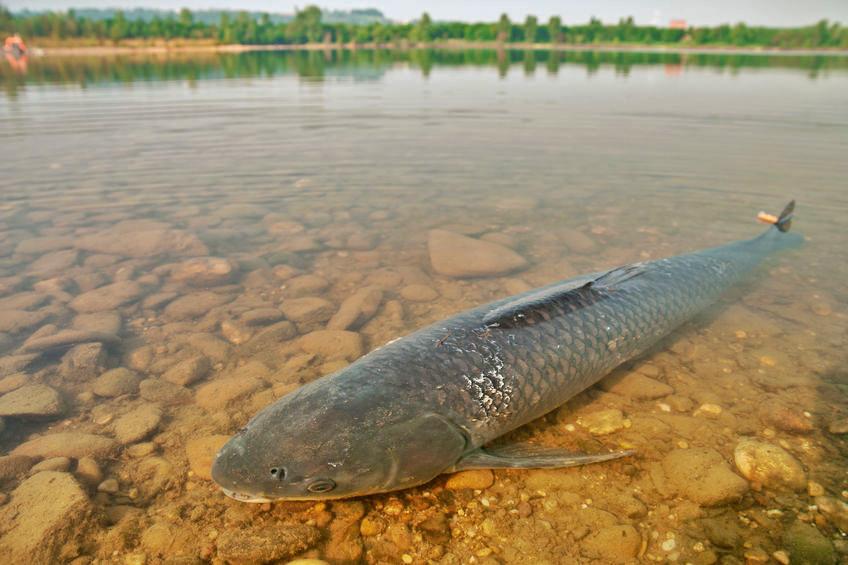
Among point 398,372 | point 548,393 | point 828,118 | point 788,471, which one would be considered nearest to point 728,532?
point 788,471

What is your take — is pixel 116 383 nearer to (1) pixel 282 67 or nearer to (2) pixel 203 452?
(2) pixel 203 452

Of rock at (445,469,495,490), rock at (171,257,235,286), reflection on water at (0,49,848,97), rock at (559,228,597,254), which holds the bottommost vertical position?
rock at (445,469,495,490)

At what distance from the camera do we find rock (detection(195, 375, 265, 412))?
427 centimetres

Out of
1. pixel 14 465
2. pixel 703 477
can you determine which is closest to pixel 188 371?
pixel 14 465

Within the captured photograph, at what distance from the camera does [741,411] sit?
13.8 ft

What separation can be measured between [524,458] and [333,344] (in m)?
2.37

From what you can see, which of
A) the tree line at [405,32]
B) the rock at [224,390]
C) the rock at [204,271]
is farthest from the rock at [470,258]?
the tree line at [405,32]

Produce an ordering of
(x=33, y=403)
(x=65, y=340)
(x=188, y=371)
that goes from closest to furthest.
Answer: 1. (x=33, y=403)
2. (x=188, y=371)
3. (x=65, y=340)

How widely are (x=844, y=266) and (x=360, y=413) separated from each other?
7044mm

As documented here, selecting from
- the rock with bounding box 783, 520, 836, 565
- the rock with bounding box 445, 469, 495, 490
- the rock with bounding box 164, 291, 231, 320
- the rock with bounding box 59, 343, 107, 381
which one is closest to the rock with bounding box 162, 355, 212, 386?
the rock with bounding box 59, 343, 107, 381

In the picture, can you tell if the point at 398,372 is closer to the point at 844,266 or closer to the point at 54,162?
the point at 844,266

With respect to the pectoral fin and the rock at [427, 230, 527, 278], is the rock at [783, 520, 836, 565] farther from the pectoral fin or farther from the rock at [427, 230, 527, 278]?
the rock at [427, 230, 527, 278]

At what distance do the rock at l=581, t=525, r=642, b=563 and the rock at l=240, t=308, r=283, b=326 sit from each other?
3.85 m

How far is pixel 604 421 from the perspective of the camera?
13.4 ft
